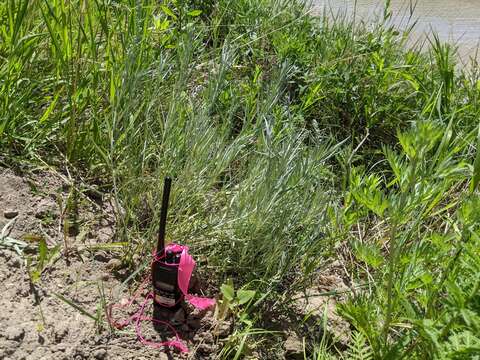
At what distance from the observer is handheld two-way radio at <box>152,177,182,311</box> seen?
219cm

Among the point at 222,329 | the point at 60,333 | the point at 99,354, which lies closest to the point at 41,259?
the point at 60,333

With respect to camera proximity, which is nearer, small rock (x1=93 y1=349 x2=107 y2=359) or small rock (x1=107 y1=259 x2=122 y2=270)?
small rock (x1=93 y1=349 x2=107 y2=359)

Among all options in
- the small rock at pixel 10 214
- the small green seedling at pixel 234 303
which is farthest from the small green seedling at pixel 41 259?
the small green seedling at pixel 234 303

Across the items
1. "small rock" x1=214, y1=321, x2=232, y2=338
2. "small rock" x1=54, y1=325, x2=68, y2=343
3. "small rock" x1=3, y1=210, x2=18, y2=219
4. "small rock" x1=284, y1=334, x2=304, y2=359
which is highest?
"small rock" x1=3, y1=210, x2=18, y2=219

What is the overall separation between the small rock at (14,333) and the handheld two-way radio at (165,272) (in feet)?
1.46

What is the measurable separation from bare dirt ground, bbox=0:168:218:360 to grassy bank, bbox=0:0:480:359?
0.31ft

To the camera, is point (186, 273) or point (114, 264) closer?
point (186, 273)

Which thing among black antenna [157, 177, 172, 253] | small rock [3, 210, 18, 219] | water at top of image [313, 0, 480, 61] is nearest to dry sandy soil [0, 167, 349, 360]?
small rock [3, 210, 18, 219]

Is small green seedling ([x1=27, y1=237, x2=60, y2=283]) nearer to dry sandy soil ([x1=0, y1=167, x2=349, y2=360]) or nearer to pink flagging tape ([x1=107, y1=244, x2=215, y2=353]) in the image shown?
dry sandy soil ([x1=0, y1=167, x2=349, y2=360])

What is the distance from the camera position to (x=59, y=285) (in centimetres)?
224

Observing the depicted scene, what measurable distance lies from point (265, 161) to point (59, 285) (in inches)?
34.8

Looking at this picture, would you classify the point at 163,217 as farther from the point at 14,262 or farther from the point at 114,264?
the point at 14,262

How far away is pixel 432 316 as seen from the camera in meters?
2.04

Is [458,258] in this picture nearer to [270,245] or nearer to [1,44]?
[270,245]
